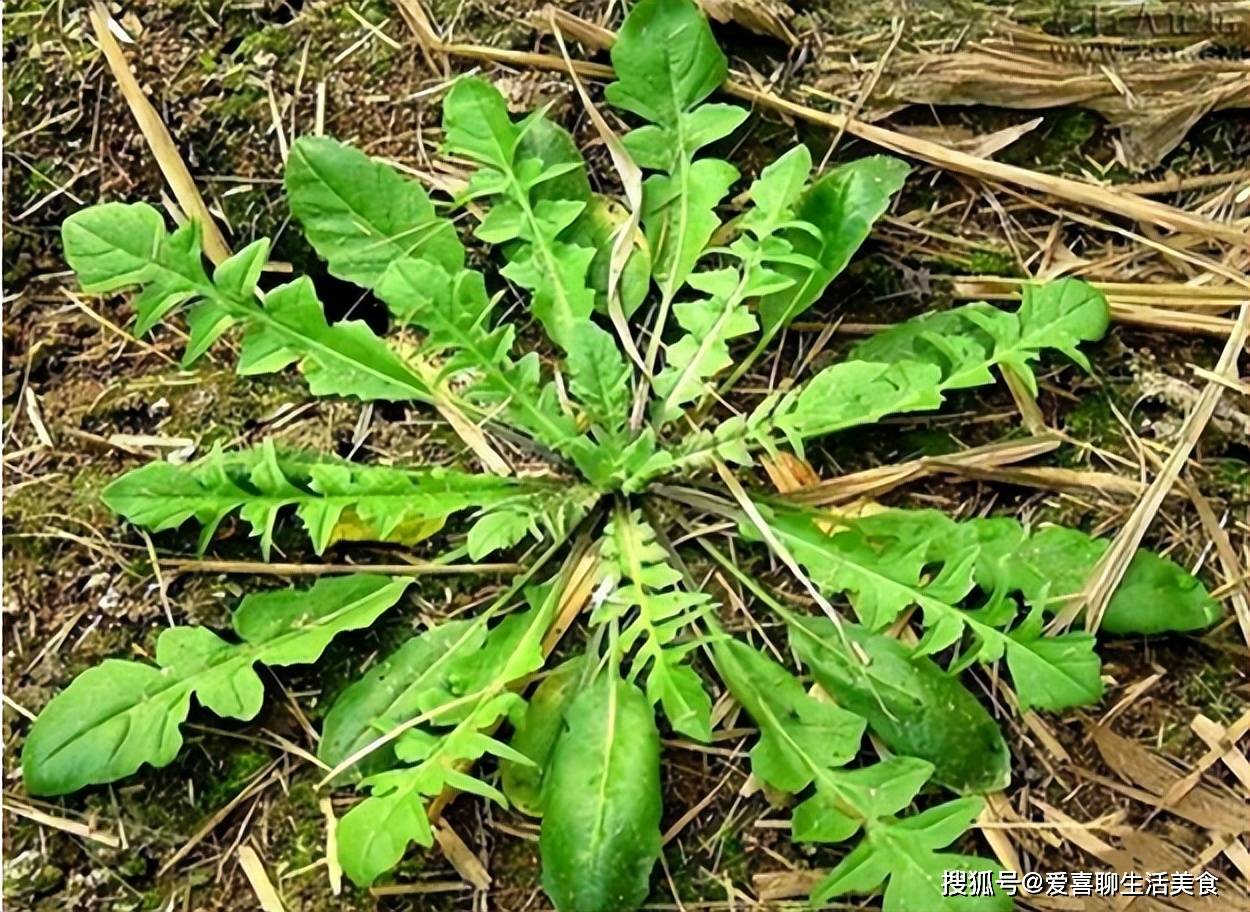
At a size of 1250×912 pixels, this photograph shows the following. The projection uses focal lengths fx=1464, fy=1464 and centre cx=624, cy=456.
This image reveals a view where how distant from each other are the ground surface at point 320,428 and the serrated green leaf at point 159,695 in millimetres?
49

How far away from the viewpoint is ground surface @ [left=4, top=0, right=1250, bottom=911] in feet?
4.94

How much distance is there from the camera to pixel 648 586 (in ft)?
5.02

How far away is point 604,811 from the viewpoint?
144 cm

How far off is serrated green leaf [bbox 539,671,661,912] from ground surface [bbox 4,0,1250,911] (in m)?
0.06

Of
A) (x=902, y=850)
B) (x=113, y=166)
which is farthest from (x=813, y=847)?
(x=113, y=166)

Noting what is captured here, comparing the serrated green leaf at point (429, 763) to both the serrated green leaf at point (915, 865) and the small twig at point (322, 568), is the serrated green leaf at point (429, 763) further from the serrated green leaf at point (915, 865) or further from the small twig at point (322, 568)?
the serrated green leaf at point (915, 865)

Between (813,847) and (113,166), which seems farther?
(113,166)

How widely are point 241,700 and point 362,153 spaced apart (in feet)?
2.01

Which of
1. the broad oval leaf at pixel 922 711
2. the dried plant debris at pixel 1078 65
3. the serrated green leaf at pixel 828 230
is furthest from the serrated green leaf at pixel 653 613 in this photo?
the dried plant debris at pixel 1078 65

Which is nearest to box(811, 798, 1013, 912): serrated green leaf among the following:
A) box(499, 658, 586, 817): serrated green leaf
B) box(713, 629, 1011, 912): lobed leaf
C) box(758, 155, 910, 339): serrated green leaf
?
box(713, 629, 1011, 912): lobed leaf

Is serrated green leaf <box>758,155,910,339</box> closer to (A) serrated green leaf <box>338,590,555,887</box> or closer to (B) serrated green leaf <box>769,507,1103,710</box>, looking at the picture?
(B) serrated green leaf <box>769,507,1103,710</box>

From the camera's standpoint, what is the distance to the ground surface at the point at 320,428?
1.51m

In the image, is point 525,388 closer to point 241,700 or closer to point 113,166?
point 241,700

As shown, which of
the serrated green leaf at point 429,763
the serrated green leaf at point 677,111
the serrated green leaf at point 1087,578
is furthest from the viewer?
the serrated green leaf at point 677,111
